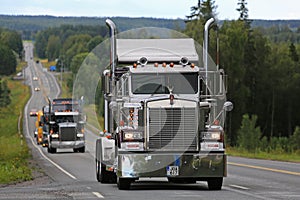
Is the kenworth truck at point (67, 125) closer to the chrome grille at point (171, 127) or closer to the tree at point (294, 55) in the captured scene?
the chrome grille at point (171, 127)

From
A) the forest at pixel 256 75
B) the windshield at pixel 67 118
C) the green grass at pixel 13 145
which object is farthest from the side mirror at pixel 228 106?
the forest at pixel 256 75

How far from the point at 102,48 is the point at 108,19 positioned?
3252 millimetres

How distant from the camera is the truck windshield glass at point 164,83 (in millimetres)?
21484

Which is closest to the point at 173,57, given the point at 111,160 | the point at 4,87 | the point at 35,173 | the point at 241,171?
the point at 111,160

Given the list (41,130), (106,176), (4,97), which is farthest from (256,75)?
(106,176)

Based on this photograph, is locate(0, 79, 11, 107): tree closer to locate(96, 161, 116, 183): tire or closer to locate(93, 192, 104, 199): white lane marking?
locate(96, 161, 116, 183): tire

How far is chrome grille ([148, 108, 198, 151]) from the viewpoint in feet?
66.9

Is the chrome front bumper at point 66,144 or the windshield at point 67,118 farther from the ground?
the windshield at point 67,118

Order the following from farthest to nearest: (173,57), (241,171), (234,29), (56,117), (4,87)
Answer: (4,87), (234,29), (56,117), (241,171), (173,57)

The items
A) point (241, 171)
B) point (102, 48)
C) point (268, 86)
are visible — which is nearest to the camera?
point (102, 48)

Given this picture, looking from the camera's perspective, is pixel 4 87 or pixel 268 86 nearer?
pixel 268 86

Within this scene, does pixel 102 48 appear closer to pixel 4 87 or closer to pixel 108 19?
pixel 108 19

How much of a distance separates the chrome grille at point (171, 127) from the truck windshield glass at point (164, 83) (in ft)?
3.58

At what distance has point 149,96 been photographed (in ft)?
70.0
